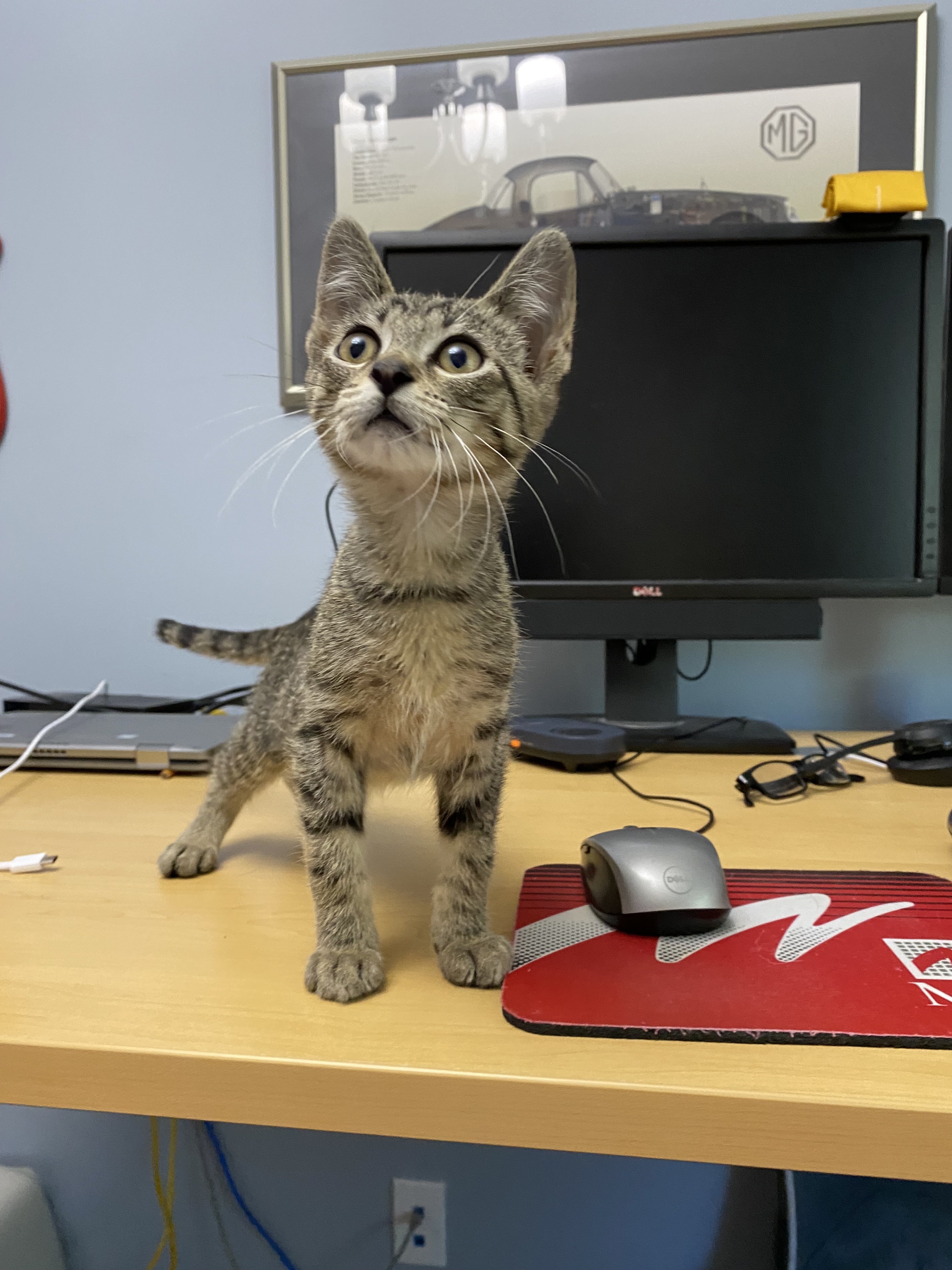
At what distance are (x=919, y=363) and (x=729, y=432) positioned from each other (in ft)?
0.85

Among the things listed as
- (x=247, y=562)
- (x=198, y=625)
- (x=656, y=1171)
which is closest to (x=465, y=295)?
(x=247, y=562)

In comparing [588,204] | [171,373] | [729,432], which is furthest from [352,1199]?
[588,204]

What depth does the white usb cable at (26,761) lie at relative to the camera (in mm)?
661

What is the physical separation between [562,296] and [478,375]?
0.37 ft

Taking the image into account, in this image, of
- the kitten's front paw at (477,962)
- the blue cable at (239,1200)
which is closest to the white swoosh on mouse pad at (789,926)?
the kitten's front paw at (477,962)

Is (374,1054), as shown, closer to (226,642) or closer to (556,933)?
(556,933)

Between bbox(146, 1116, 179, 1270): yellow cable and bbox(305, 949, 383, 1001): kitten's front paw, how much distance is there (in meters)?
0.93

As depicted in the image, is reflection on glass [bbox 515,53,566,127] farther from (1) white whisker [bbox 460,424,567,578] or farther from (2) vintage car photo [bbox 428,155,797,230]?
(1) white whisker [bbox 460,424,567,578]

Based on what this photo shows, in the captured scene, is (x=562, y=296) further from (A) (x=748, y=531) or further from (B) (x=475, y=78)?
(B) (x=475, y=78)

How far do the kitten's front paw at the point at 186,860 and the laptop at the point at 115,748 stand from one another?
0.28 m

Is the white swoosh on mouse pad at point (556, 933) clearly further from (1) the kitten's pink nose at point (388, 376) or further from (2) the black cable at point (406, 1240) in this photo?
(2) the black cable at point (406, 1240)

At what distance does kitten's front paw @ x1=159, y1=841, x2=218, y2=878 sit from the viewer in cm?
68

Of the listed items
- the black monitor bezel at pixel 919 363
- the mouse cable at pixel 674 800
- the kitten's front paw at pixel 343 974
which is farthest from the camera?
the black monitor bezel at pixel 919 363

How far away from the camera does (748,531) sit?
1070 mm
